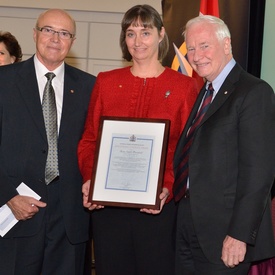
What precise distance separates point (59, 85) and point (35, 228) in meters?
0.87

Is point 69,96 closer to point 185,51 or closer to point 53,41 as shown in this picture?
point 53,41

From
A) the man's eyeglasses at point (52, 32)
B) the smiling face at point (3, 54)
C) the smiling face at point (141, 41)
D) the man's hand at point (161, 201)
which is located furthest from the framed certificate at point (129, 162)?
the smiling face at point (3, 54)

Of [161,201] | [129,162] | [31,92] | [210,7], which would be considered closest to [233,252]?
[161,201]

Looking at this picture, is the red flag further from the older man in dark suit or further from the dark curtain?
the older man in dark suit

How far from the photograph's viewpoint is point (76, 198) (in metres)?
3.71

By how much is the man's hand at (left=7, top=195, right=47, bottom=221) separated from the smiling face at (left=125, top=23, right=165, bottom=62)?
39.5 inches

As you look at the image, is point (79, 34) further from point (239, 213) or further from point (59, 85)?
point (239, 213)

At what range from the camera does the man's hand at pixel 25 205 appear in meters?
3.54

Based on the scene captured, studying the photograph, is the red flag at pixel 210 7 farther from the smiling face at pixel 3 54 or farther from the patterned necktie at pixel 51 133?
the patterned necktie at pixel 51 133

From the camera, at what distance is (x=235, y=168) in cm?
297

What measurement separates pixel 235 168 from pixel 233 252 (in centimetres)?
40

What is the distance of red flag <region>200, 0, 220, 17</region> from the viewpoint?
5.19 metres

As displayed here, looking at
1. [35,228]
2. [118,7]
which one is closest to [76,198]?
[35,228]

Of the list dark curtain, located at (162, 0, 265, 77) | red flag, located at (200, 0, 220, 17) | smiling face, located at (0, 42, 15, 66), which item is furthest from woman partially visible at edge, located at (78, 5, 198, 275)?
smiling face, located at (0, 42, 15, 66)
